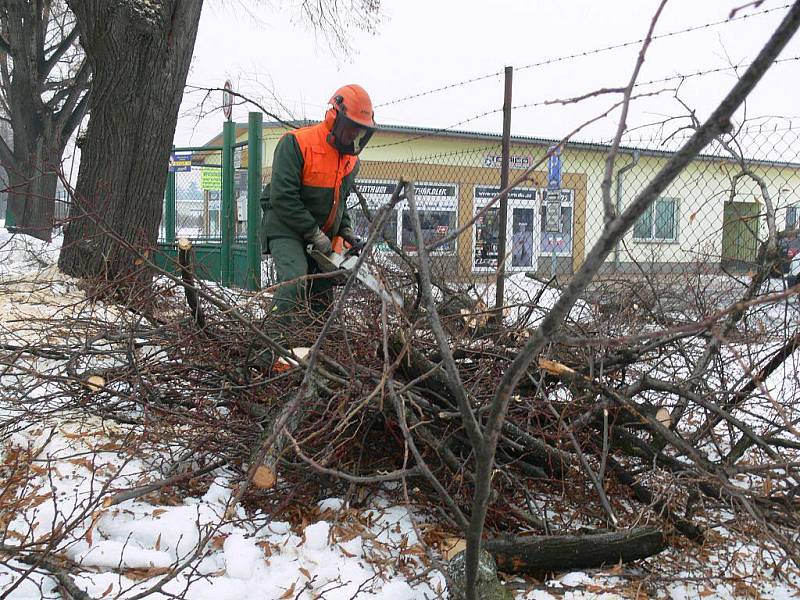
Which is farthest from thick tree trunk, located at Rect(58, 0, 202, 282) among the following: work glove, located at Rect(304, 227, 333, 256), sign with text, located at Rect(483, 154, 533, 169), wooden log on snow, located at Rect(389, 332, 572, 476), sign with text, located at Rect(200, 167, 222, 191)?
wooden log on snow, located at Rect(389, 332, 572, 476)

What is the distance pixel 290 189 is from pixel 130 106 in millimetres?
2676

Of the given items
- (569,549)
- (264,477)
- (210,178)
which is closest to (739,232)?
(569,549)

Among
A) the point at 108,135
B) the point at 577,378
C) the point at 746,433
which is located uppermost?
the point at 108,135

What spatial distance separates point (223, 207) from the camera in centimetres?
933

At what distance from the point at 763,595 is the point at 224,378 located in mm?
2454

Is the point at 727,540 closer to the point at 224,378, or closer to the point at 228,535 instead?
the point at 228,535

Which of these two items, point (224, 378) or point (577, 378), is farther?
point (224, 378)

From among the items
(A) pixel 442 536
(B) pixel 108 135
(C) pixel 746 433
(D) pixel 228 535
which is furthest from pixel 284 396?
(B) pixel 108 135

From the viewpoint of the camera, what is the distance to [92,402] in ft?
11.6

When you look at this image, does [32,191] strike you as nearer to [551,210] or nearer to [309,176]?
[551,210]

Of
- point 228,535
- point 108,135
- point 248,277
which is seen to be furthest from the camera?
point 248,277

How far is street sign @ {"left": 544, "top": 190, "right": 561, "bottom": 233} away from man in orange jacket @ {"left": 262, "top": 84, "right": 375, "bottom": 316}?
2.84m

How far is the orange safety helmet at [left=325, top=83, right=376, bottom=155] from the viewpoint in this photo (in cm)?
436

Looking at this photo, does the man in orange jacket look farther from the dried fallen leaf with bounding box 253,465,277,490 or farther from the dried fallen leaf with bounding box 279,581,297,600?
the dried fallen leaf with bounding box 279,581,297,600
